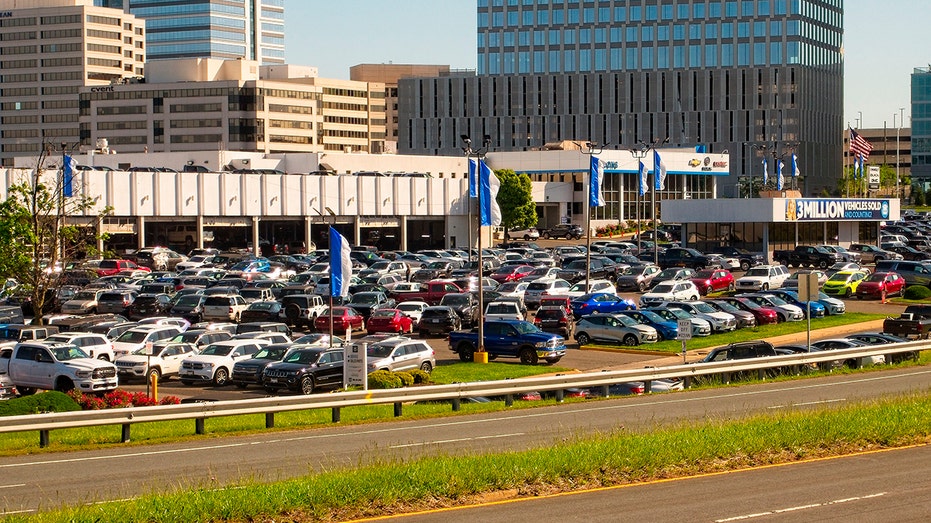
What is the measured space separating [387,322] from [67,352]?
1680 centimetres

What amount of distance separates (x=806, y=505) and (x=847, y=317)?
42.2m

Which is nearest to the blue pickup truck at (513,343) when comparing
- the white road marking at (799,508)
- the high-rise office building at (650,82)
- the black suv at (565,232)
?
the white road marking at (799,508)

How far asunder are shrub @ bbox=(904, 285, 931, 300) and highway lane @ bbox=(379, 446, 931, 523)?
48254mm

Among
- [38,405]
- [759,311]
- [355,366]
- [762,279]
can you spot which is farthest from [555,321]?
[38,405]

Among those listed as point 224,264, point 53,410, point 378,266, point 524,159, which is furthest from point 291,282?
point 524,159

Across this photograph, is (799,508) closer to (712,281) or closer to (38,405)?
(38,405)

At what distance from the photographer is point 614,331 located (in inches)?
1918

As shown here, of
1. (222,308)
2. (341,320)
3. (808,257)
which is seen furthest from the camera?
(808,257)

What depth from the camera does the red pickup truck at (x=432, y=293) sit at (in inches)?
2360

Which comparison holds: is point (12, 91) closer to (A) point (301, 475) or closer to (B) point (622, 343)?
(B) point (622, 343)

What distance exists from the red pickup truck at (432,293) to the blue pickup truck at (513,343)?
Answer: 1492 centimetres

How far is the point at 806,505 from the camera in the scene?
1611 centimetres

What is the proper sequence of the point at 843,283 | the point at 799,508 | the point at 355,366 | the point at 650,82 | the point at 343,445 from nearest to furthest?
the point at 799,508, the point at 343,445, the point at 355,366, the point at 843,283, the point at 650,82

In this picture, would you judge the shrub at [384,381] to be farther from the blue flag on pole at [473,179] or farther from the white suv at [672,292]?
the white suv at [672,292]
